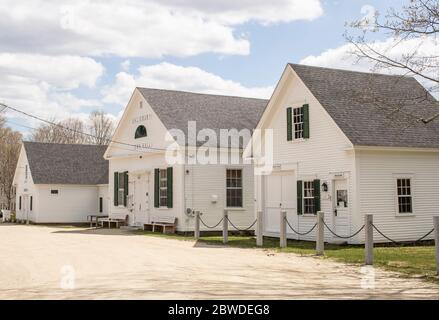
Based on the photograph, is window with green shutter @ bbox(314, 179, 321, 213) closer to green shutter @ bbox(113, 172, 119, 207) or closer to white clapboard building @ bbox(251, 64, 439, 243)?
white clapboard building @ bbox(251, 64, 439, 243)

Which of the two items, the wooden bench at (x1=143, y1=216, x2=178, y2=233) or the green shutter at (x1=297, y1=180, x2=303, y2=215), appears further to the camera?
the wooden bench at (x1=143, y1=216, x2=178, y2=233)

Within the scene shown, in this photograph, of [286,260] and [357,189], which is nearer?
[286,260]

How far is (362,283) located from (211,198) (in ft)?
53.9

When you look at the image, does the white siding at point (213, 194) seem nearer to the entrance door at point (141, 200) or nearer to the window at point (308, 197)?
the entrance door at point (141, 200)

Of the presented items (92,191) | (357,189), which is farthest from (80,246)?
(92,191)

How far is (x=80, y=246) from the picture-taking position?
19984 mm

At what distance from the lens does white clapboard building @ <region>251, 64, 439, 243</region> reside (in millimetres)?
20297

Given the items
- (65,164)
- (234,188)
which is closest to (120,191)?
(234,188)

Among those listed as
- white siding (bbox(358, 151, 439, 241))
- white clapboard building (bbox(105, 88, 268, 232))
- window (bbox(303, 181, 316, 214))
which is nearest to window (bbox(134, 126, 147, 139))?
white clapboard building (bbox(105, 88, 268, 232))

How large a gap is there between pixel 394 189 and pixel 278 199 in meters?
4.76

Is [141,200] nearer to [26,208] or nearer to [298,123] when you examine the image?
[298,123]

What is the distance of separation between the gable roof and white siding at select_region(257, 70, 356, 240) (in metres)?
19.4
